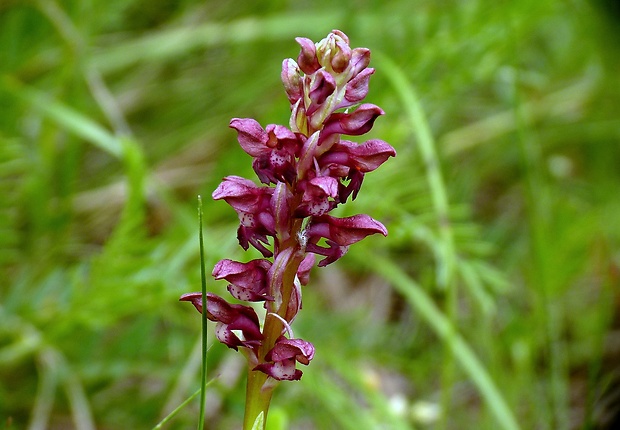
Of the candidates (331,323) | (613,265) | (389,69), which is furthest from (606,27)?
(331,323)

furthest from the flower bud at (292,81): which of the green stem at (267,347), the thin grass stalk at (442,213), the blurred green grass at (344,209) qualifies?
the thin grass stalk at (442,213)

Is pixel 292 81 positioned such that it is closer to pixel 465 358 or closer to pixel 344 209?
pixel 344 209

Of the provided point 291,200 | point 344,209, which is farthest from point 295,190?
point 344,209

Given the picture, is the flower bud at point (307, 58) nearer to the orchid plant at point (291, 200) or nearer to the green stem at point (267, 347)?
the orchid plant at point (291, 200)

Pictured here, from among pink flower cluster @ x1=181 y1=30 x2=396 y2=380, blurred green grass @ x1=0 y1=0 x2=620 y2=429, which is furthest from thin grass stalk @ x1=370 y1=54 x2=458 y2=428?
pink flower cluster @ x1=181 y1=30 x2=396 y2=380

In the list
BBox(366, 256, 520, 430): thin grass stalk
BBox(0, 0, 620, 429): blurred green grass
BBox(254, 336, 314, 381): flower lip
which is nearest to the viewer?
BBox(254, 336, 314, 381): flower lip

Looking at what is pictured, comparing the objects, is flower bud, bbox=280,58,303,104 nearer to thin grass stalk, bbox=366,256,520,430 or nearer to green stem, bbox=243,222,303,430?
green stem, bbox=243,222,303,430
